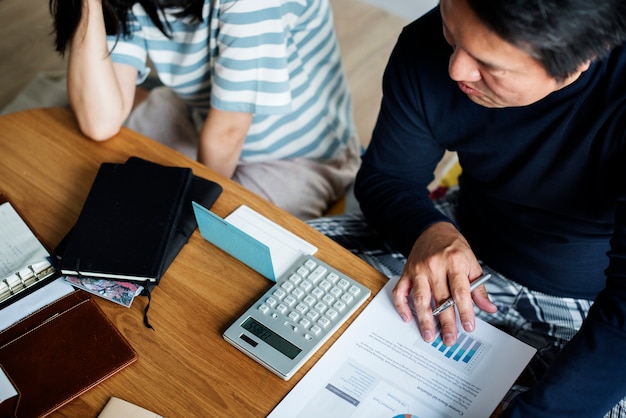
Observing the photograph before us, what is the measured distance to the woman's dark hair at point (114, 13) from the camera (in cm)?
123

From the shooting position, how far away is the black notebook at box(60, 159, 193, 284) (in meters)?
0.95

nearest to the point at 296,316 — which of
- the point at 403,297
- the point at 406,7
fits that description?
the point at 403,297

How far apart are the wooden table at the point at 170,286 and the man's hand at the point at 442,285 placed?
0.05 m

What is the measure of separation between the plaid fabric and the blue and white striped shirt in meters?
0.25

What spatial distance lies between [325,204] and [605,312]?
2.46ft

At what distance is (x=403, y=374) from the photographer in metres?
0.87

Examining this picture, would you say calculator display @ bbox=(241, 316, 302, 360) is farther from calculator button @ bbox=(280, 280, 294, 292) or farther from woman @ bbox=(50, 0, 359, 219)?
woman @ bbox=(50, 0, 359, 219)

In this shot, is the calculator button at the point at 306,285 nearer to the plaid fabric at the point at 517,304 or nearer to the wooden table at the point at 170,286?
the wooden table at the point at 170,286

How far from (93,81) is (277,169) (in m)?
0.44

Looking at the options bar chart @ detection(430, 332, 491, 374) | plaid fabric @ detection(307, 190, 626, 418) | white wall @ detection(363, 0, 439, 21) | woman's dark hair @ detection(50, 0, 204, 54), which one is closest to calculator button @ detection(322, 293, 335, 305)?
bar chart @ detection(430, 332, 491, 374)

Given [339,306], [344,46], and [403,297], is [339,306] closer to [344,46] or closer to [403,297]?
[403,297]

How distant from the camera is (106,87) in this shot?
1.28m

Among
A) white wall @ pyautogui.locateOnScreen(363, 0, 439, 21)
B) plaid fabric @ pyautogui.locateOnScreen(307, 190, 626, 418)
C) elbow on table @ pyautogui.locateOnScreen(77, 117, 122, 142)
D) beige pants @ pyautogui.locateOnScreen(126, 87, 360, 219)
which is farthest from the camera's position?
white wall @ pyautogui.locateOnScreen(363, 0, 439, 21)

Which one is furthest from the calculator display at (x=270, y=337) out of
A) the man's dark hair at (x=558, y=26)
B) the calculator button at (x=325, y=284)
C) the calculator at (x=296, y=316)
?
the man's dark hair at (x=558, y=26)
